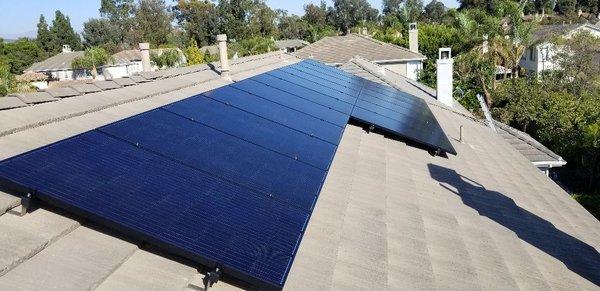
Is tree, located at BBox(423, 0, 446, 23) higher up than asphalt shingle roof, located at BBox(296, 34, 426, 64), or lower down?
higher up

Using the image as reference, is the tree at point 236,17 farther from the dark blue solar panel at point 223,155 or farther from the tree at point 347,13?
the dark blue solar panel at point 223,155

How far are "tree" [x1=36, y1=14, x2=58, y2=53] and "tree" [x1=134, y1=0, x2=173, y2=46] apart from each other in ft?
50.6

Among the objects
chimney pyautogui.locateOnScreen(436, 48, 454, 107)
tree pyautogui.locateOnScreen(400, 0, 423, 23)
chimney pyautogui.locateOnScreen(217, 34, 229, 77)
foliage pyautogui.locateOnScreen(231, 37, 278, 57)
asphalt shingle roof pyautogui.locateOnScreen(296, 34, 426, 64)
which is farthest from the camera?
tree pyautogui.locateOnScreen(400, 0, 423, 23)

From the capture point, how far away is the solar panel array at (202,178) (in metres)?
3.52

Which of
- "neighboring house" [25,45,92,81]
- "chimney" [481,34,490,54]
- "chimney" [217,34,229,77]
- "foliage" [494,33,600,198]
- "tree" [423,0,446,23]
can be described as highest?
"tree" [423,0,446,23]

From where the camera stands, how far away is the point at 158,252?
3707mm

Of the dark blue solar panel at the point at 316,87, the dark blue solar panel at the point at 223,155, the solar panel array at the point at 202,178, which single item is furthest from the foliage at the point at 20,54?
the dark blue solar panel at the point at 223,155

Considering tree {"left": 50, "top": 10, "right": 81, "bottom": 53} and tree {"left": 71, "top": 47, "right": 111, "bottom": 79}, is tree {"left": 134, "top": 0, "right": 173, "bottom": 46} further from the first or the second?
tree {"left": 71, "top": 47, "right": 111, "bottom": 79}

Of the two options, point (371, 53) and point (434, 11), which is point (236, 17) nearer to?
point (371, 53)

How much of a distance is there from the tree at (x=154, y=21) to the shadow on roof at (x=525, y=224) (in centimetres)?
8994

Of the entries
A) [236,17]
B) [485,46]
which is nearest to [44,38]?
[236,17]

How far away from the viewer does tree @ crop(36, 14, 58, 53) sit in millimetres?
92125

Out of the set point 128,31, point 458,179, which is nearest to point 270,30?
point 128,31

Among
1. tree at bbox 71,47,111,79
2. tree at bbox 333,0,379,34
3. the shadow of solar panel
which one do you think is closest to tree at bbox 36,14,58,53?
tree at bbox 71,47,111,79
